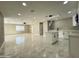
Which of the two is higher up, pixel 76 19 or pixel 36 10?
pixel 36 10

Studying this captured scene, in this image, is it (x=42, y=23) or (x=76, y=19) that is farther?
(x=42, y=23)

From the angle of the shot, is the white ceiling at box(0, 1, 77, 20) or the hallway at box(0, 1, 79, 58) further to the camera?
the white ceiling at box(0, 1, 77, 20)

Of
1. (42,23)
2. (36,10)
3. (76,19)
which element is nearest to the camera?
(76,19)

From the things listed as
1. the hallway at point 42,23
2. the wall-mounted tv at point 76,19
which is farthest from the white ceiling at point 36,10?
the wall-mounted tv at point 76,19

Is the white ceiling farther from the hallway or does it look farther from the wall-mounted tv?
the wall-mounted tv

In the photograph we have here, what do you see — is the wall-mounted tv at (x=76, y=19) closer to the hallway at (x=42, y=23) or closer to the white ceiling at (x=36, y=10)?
the hallway at (x=42, y=23)

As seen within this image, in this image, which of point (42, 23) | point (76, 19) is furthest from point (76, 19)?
point (42, 23)

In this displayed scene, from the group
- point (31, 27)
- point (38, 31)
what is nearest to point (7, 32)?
point (31, 27)

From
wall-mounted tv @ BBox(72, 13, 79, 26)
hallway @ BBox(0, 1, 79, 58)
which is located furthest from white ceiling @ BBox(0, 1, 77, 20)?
wall-mounted tv @ BBox(72, 13, 79, 26)

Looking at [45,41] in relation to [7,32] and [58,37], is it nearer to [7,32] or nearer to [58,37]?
[58,37]

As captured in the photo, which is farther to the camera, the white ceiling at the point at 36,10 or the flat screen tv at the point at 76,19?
the white ceiling at the point at 36,10

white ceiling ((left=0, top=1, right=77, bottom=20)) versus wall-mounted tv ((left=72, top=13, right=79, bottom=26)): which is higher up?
white ceiling ((left=0, top=1, right=77, bottom=20))

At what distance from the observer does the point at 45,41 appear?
486 centimetres

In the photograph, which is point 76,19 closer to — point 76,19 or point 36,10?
point 76,19
